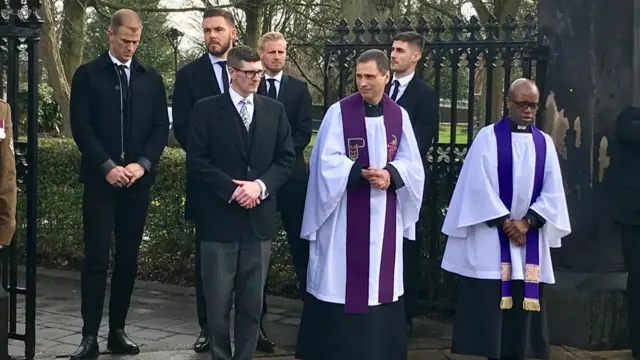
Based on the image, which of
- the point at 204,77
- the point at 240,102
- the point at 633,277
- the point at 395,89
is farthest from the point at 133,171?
the point at 633,277

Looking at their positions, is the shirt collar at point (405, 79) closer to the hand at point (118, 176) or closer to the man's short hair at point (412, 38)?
the man's short hair at point (412, 38)

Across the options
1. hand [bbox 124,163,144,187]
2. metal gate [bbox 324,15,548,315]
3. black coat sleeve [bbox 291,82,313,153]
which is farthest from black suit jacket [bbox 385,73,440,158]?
hand [bbox 124,163,144,187]

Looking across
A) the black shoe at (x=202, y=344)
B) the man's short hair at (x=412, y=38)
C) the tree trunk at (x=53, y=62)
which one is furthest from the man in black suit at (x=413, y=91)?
the tree trunk at (x=53, y=62)

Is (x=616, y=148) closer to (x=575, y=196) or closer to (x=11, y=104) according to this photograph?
(x=575, y=196)

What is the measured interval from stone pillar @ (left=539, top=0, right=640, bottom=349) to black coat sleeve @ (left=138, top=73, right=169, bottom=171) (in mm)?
2803

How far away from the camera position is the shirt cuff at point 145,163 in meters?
5.45

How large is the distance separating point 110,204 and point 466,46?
2929 mm

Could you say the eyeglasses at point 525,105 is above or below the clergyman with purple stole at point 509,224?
→ above

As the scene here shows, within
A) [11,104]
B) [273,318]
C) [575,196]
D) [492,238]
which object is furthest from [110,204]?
[575,196]

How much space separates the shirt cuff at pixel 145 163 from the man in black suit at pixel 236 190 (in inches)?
24.8

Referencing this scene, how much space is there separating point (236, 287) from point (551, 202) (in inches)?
78.0

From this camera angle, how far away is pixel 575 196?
6277 mm

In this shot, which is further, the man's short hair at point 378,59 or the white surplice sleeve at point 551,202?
the white surplice sleeve at point 551,202

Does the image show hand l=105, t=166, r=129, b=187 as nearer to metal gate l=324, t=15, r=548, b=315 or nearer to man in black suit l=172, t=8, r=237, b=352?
man in black suit l=172, t=8, r=237, b=352
